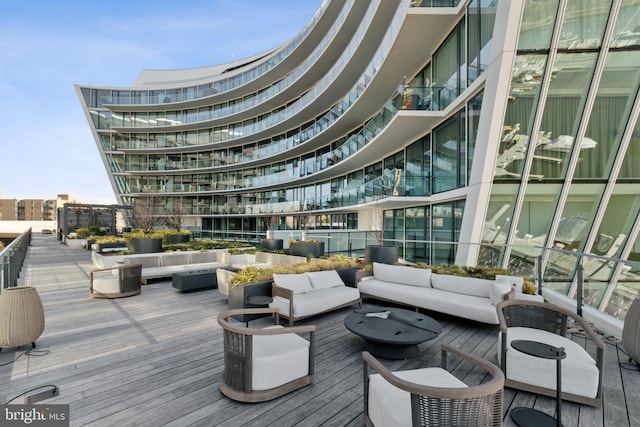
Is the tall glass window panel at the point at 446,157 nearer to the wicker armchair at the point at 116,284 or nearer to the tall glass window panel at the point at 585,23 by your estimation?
the tall glass window panel at the point at 585,23

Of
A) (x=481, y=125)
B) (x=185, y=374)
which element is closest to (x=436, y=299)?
(x=185, y=374)

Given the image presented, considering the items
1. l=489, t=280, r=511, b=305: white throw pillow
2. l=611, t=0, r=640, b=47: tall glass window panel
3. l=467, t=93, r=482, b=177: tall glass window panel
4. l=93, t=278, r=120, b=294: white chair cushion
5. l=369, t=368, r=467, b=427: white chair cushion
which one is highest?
l=611, t=0, r=640, b=47: tall glass window panel

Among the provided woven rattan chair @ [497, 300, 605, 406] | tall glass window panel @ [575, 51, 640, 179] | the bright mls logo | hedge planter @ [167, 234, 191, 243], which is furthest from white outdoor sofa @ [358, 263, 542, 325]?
hedge planter @ [167, 234, 191, 243]

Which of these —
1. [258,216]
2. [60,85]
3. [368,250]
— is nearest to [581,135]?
[368,250]

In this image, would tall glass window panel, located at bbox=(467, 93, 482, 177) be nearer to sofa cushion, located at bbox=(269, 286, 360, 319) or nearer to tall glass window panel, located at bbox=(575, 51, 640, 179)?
tall glass window panel, located at bbox=(575, 51, 640, 179)

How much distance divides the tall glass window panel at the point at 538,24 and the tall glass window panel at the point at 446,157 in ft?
10.2

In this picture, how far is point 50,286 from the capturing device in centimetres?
888

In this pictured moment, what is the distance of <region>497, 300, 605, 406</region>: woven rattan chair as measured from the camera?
2983 millimetres

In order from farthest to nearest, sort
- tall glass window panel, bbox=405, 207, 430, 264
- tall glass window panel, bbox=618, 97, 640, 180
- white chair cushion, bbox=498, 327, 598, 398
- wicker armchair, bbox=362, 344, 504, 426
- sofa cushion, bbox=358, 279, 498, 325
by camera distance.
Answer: tall glass window panel, bbox=405, 207, 430, 264
tall glass window panel, bbox=618, 97, 640, 180
sofa cushion, bbox=358, 279, 498, 325
white chair cushion, bbox=498, 327, 598, 398
wicker armchair, bbox=362, 344, 504, 426

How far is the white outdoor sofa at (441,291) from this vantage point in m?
5.14

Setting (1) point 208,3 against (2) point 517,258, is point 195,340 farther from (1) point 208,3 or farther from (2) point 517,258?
(1) point 208,3

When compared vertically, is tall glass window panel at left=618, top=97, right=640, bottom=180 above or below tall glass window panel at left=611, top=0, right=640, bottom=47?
below

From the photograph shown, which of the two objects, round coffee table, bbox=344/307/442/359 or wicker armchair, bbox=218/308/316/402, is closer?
wicker armchair, bbox=218/308/316/402

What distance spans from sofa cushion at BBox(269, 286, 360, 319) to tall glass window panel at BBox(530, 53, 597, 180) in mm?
5791
